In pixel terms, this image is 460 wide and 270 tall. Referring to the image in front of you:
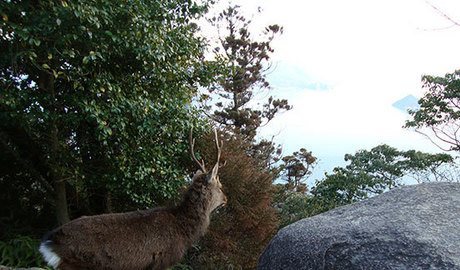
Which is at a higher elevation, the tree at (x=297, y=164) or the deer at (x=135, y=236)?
the tree at (x=297, y=164)

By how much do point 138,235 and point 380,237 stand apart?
2.09m

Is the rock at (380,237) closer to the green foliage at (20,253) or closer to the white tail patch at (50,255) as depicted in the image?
the white tail patch at (50,255)

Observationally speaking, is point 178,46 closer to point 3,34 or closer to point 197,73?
point 197,73

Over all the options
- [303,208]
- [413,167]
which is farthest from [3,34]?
[413,167]

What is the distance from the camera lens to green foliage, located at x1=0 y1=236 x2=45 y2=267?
5816 mm

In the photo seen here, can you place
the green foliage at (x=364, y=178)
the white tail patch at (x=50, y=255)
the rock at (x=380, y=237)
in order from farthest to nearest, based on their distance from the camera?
the green foliage at (x=364, y=178)
the white tail patch at (x=50, y=255)
the rock at (x=380, y=237)

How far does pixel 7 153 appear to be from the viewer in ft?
22.2

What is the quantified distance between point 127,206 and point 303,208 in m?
4.00

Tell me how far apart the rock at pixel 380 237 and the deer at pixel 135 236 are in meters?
0.97

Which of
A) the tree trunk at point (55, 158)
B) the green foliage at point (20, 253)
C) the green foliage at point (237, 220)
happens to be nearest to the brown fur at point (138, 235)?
the tree trunk at point (55, 158)

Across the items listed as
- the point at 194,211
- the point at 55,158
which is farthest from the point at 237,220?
the point at 55,158

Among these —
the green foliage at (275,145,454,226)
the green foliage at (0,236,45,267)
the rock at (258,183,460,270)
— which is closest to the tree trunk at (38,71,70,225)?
the green foliage at (0,236,45,267)

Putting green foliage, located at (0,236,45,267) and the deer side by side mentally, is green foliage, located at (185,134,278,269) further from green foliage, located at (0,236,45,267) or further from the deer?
green foliage, located at (0,236,45,267)

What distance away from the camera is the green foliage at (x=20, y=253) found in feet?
19.1
